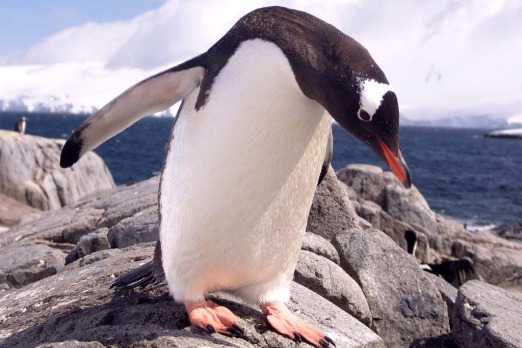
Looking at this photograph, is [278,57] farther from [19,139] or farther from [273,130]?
[19,139]

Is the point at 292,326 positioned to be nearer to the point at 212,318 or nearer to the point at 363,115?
the point at 212,318

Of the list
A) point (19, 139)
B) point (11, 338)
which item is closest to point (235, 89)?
point (11, 338)

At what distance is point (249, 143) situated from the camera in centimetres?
317

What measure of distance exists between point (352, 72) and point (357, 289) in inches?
99.6

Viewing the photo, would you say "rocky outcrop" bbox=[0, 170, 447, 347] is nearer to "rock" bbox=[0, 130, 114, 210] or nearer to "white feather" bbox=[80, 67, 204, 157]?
"white feather" bbox=[80, 67, 204, 157]

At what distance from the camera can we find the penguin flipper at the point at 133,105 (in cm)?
344

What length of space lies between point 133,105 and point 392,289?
298 centimetres

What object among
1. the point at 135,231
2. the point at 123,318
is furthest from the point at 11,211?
the point at 123,318

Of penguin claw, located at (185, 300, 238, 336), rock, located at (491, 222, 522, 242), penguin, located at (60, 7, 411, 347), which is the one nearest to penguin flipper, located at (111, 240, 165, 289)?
penguin, located at (60, 7, 411, 347)

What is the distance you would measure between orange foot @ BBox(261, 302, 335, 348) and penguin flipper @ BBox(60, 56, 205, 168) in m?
1.20

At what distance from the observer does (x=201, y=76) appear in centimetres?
341

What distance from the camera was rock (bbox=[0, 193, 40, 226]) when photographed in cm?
1258

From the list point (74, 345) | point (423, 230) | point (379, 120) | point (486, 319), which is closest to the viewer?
point (379, 120)

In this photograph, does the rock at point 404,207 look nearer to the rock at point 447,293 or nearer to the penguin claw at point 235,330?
the rock at point 447,293
